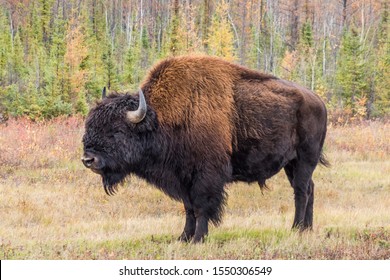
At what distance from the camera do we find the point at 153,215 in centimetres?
945

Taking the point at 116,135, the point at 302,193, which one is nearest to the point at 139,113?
the point at 116,135

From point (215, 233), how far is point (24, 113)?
17.1 meters

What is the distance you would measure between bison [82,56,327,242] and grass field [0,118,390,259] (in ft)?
2.18

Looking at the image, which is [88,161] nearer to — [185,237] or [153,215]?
[185,237]

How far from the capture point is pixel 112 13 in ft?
232

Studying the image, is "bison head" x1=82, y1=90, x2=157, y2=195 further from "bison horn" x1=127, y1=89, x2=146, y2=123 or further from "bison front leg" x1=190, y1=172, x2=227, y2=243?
"bison front leg" x1=190, y1=172, x2=227, y2=243

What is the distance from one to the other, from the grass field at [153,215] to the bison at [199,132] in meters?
0.66

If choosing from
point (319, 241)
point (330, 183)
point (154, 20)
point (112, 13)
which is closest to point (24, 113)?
point (330, 183)

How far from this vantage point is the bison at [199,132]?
22.4 ft

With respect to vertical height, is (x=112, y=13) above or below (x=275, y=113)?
below

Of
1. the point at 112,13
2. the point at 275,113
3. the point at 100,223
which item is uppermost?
the point at 275,113
